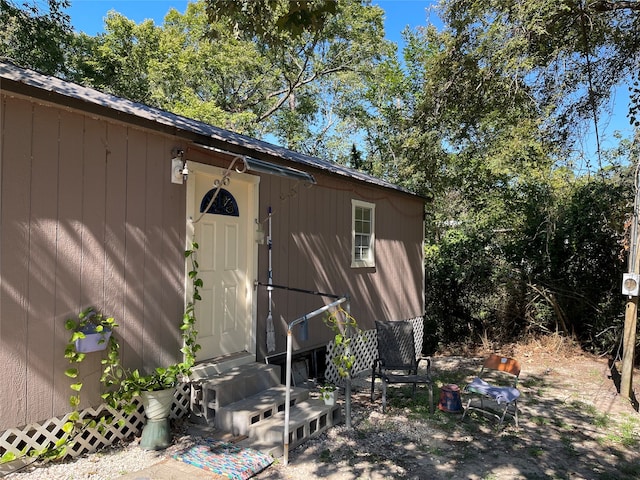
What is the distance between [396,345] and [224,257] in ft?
8.40

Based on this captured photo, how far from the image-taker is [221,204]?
4.88m

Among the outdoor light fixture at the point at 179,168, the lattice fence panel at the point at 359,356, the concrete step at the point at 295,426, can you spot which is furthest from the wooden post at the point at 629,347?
the outdoor light fixture at the point at 179,168

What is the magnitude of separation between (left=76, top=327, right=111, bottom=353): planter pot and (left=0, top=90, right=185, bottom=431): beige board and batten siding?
5.0 inches

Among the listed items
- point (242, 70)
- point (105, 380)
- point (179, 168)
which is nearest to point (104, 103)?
point (179, 168)

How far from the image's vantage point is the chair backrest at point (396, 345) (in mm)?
5809

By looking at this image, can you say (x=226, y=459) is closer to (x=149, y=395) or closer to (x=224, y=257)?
(x=149, y=395)

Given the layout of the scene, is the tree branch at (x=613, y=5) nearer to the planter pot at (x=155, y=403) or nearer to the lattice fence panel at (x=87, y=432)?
the planter pot at (x=155, y=403)

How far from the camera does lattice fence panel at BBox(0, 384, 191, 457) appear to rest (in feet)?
10.0

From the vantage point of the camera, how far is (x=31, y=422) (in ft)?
10.2

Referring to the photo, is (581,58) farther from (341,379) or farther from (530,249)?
(341,379)

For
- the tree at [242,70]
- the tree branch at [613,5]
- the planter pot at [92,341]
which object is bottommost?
the planter pot at [92,341]

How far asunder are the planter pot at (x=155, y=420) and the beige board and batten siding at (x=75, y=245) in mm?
382

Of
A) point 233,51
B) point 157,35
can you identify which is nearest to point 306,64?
point 233,51

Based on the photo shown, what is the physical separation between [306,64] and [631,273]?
52.9ft
